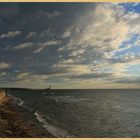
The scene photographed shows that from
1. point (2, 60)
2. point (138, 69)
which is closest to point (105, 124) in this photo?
point (138, 69)

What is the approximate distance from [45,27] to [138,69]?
3.68 metres

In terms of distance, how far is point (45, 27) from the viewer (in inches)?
465

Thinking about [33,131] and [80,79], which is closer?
[33,131]

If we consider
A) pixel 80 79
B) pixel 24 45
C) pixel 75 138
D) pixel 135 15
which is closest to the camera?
pixel 75 138

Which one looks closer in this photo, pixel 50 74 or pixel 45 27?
pixel 45 27

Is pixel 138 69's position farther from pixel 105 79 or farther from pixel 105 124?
pixel 105 124

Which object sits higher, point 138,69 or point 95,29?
point 95,29

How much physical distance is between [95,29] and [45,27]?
1.79 metres

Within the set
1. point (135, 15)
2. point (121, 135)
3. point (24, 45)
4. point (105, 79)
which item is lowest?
point (121, 135)

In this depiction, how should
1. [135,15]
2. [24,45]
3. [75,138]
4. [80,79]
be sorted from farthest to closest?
[80,79]
[24,45]
[135,15]
[75,138]

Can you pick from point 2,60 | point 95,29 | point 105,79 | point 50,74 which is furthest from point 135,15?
point 2,60

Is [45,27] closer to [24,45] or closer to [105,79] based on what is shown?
[24,45]

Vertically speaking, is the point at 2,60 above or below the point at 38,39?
below

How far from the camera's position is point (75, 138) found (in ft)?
Answer: 34.9
